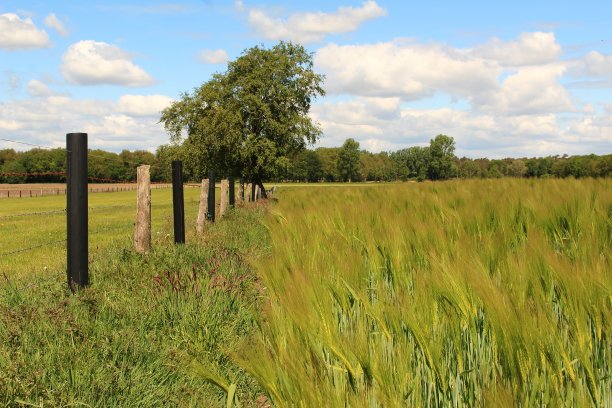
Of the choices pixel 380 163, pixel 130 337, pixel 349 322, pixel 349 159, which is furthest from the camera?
pixel 380 163

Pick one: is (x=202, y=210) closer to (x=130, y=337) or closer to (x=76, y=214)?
(x=76, y=214)

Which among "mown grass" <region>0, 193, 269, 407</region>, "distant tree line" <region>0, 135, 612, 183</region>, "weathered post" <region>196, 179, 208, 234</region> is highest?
"distant tree line" <region>0, 135, 612, 183</region>

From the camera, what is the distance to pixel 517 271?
8.08 feet

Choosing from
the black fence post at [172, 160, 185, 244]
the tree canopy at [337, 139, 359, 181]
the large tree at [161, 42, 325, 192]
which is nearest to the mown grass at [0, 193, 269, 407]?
the black fence post at [172, 160, 185, 244]

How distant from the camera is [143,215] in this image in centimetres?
780

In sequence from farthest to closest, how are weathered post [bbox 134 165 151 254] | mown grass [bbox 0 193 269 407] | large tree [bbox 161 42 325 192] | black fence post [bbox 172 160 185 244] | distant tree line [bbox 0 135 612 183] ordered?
distant tree line [bbox 0 135 612 183], large tree [bbox 161 42 325 192], black fence post [bbox 172 160 185 244], weathered post [bbox 134 165 151 254], mown grass [bbox 0 193 269 407]

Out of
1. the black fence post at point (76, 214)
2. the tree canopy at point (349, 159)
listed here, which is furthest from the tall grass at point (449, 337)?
the tree canopy at point (349, 159)

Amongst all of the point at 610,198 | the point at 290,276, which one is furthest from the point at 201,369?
the point at 610,198

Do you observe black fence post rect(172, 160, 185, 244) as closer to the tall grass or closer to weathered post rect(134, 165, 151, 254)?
weathered post rect(134, 165, 151, 254)

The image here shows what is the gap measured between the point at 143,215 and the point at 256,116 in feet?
100.0

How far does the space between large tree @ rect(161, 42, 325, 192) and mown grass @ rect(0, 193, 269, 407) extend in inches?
1200

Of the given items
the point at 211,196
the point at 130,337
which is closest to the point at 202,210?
the point at 211,196

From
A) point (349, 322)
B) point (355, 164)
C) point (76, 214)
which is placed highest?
point (355, 164)

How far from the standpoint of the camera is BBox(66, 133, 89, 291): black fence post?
5656 mm
